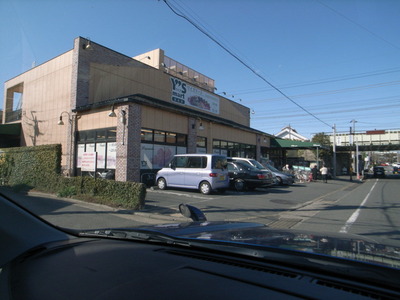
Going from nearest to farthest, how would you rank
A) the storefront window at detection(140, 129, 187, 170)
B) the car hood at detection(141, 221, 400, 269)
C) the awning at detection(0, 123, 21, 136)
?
the car hood at detection(141, 221, 400, 269), the storefront window at detection(140, 129, 187, 170), the awning at detection(0, 123, 21, 136)

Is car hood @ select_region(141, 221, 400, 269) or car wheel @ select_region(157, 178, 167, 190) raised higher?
car hood @ select_region(141, 221, 400, 269)

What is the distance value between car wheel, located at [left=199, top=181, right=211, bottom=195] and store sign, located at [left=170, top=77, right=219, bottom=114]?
34.4 feet

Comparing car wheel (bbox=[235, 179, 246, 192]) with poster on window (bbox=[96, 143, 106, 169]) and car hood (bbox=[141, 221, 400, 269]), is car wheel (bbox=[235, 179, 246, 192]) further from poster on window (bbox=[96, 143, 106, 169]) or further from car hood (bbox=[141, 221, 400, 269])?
car hood (bbox=[141, 221, 400, 269])

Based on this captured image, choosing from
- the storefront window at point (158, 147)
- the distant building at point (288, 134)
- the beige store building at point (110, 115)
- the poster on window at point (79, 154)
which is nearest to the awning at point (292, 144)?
the beige store building at point (110, 115)

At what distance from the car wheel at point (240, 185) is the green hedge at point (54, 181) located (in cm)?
747

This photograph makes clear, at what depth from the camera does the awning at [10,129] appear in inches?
808

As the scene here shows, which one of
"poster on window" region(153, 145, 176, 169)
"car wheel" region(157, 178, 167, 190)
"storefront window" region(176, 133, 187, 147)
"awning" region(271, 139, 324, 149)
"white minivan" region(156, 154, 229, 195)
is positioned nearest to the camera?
"white minivan" region(156, 154, 229, 195)

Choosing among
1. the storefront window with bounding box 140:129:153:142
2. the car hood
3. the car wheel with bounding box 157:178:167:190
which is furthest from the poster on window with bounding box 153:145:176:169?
the car hood

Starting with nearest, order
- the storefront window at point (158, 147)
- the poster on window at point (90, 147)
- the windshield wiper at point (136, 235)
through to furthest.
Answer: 1. the windshield wiper at point (136, 235)
2. the storefront window at point (158, 147)
3. the poster on window at point (90, 147)

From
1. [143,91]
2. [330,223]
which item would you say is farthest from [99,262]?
[143,91]

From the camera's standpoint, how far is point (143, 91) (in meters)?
19.8

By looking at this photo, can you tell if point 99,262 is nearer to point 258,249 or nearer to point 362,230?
point 258,249

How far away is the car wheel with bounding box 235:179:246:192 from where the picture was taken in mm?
15125

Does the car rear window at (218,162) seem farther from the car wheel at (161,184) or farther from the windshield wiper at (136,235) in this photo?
the windshield wiper at (136,235)
